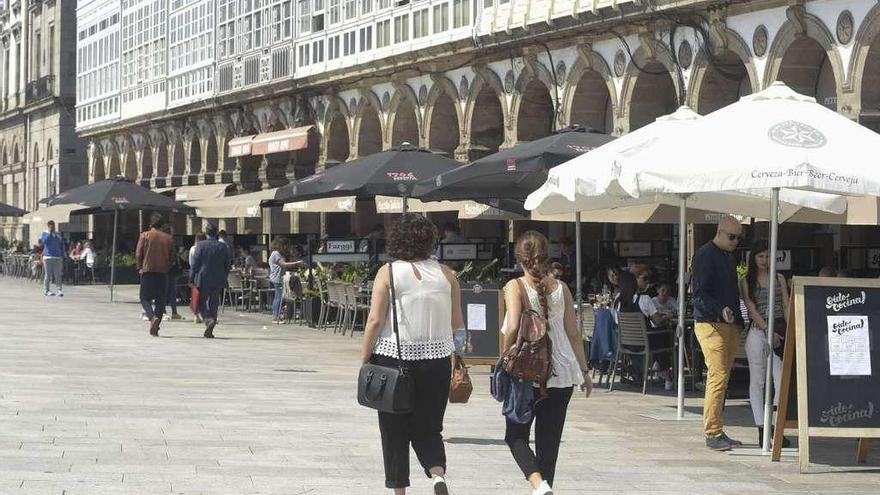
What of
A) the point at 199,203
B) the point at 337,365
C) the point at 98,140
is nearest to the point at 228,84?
the point at 199,203

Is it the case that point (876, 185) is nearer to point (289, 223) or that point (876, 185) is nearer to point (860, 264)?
point (860, 264)

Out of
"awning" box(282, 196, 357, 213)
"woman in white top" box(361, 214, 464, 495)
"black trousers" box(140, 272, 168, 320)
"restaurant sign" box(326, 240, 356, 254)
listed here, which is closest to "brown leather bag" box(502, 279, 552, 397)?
"woman in white top" box(361, 214, 464, 495)

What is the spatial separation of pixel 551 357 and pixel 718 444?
340 cm

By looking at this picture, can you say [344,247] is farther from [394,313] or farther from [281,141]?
[394,313]

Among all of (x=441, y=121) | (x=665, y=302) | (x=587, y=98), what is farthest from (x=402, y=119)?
(x=665, y=302)

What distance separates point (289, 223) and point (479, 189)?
29678 mm

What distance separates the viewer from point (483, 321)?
16984 mm

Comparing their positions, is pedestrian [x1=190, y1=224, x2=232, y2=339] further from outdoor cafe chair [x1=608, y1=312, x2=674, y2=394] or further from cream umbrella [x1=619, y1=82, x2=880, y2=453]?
cream umbrella [x1=619, y1=82, x2=880, y2=453]

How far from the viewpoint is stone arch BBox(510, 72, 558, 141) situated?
32.6 m

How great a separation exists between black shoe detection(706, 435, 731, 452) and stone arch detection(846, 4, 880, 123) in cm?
1199

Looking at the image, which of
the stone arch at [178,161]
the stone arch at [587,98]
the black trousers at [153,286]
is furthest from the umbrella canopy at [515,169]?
the stone arch at [178,161]

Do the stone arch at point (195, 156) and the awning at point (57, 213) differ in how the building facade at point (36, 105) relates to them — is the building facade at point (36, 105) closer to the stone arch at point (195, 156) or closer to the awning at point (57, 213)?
the stone arch at point (195, 156)

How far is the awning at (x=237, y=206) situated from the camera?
114 feet

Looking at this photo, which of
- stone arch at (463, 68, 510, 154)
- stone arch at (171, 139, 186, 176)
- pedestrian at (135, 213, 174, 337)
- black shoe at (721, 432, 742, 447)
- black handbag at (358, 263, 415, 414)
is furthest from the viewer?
stone arch at (171, 139, 186, 176)
